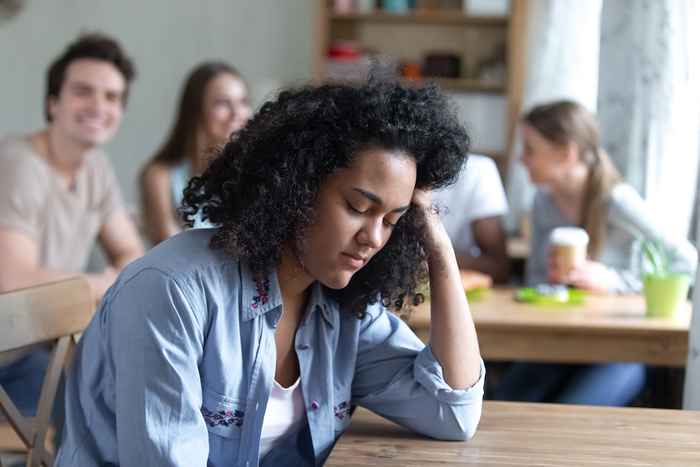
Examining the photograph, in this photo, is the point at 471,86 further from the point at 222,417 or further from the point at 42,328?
the point at 222,417

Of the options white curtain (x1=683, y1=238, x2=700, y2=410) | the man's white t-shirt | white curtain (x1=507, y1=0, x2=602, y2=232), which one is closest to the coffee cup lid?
the man's white t-shirt

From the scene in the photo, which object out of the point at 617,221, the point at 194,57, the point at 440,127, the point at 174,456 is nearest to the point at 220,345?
the point at 174,456

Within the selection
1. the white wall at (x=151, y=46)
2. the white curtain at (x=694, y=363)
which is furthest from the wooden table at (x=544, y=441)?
the white wall at (x=151, y=46)

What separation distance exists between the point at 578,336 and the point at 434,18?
9.59 feet

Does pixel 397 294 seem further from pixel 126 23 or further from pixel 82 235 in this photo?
pixel 126 23

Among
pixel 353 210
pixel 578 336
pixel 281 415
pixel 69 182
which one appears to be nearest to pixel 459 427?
pixel 281 415

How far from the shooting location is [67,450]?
1399 millimetres

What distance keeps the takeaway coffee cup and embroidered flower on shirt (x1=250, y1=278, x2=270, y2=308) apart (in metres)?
1.37

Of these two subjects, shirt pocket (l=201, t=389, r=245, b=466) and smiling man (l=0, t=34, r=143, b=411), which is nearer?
shirt pocket (l=201, t=389, r=245, b=466)

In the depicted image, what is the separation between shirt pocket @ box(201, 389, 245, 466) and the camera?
1386 mm

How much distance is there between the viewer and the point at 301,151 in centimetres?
133

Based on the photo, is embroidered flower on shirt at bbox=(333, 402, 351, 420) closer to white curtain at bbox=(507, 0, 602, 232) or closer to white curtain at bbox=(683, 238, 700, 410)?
white curtain at bbox=(683, 238, 700, 410)

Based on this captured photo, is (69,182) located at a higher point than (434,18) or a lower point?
lower

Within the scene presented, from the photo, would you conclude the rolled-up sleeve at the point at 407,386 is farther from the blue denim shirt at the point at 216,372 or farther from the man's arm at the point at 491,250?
the man's arm at the point at 491,250
